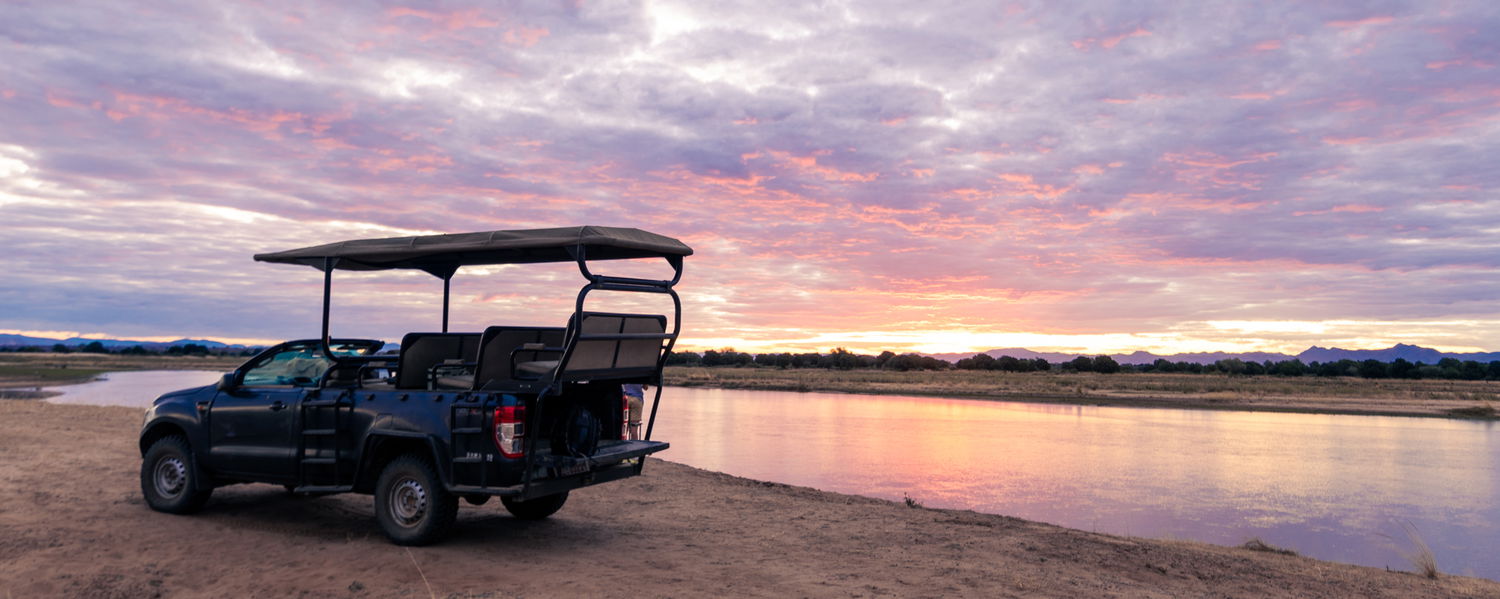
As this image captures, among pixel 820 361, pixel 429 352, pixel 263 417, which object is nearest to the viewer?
pixel 263 417

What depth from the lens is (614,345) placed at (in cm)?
845

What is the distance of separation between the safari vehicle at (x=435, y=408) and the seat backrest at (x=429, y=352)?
1 centimetres

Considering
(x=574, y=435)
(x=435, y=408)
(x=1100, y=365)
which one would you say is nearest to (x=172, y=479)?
(x=435, y=408)

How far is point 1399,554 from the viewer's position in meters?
11.5

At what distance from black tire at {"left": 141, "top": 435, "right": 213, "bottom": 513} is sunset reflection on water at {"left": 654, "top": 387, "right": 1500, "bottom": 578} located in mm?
9444

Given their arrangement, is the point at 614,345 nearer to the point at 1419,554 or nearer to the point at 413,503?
the point at 413,503

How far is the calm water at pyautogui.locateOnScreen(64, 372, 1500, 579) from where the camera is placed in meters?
13.2

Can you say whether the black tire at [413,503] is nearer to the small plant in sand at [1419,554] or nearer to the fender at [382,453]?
the fender at [382,453]

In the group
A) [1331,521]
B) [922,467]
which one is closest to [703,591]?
[1331,521]

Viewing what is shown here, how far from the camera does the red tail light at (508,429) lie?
7816mm

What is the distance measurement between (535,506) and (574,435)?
1.70 meters

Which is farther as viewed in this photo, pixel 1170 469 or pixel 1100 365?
pixel 1100 365

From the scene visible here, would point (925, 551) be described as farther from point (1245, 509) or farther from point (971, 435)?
point (971, 435)

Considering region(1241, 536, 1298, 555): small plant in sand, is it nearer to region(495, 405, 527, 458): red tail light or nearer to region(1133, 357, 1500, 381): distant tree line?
region(495, 405, 527, 458): red tail light
